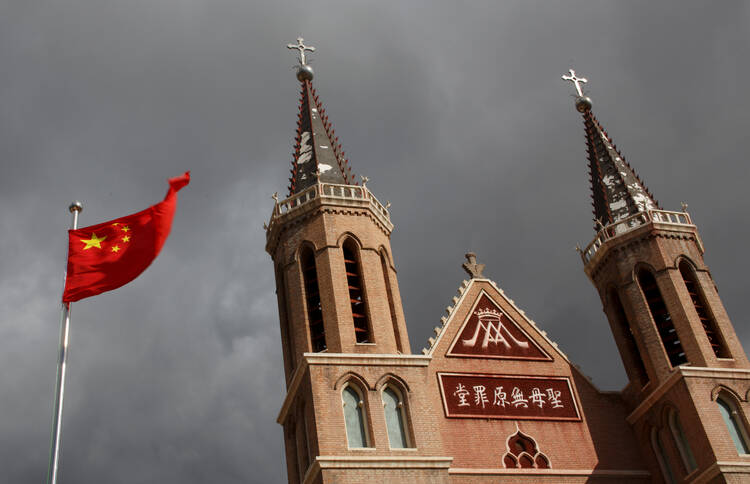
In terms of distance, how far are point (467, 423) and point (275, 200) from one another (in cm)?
1035

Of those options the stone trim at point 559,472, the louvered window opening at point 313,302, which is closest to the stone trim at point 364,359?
the louvered window opening at point 313,302

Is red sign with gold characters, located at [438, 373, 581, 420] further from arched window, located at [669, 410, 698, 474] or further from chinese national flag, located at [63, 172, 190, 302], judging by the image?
chinese national flag, located at [63, 172, 190, 302]

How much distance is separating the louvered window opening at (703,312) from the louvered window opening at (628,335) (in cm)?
228

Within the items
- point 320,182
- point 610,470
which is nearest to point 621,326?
point 610,470

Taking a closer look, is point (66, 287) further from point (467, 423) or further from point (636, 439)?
point (636, 439)

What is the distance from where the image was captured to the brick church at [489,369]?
26297mm

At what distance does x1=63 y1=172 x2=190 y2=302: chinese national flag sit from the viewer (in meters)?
18.6

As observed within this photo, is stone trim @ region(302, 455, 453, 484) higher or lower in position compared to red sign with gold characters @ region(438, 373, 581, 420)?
lower

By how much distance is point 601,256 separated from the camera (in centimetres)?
3341

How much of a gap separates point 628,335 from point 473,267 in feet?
19.0

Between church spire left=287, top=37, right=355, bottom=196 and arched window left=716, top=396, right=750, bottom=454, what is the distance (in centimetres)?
1419

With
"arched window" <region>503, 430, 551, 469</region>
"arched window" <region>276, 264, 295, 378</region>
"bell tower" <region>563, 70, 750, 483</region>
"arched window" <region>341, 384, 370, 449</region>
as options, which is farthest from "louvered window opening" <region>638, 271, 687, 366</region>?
"arched window" <region>276, 264, 295, 378</region>

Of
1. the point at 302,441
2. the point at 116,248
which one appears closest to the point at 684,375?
the point at 302,441

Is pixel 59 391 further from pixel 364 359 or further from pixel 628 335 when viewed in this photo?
pixel 628 335
